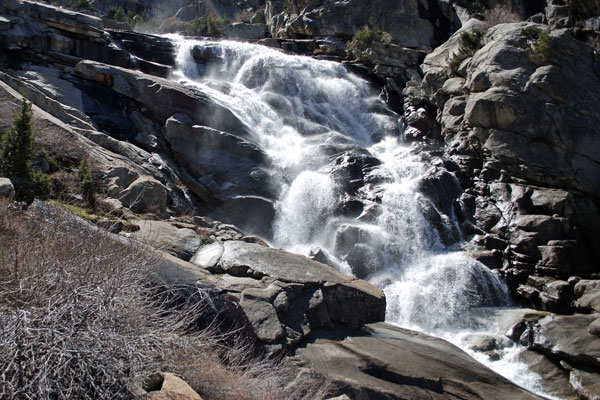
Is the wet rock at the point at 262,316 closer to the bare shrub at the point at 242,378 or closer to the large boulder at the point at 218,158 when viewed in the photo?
the bare shrub at the point at 242,378

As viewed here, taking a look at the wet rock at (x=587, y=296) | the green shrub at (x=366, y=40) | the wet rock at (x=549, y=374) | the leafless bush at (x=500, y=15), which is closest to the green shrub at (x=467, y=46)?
the green shrub at (x=366, y=40)

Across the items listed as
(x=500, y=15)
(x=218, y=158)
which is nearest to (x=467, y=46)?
(x=500, y=15)

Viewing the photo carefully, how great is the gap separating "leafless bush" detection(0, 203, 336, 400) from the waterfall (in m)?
8.26

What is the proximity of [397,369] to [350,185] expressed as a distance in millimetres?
10277

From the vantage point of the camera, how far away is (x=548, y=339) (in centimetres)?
1090

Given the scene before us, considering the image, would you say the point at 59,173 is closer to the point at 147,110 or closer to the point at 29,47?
the point at 147,110

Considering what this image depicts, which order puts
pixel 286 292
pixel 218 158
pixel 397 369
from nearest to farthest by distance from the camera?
pixel 397 369 → pixel 286 292 → pixel 218 158

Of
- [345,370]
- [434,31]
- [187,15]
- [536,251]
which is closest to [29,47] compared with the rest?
[345,370]

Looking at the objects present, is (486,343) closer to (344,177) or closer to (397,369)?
(397,369)

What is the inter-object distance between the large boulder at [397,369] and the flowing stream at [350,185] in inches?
91.2

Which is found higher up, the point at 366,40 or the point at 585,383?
the point at 366,40

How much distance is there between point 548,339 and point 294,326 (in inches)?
278

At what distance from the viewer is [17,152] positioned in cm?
879

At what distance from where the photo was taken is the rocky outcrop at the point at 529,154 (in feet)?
48.2
